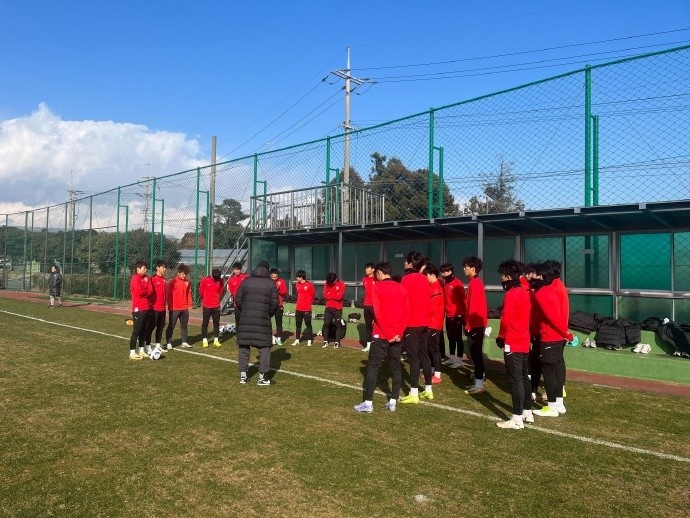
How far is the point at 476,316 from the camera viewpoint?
785cm

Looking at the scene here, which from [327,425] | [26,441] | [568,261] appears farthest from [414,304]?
[568,261]

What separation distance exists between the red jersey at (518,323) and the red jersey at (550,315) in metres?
0.39

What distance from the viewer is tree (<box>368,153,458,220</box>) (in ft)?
44.1

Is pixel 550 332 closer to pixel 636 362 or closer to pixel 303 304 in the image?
pixel 636 362

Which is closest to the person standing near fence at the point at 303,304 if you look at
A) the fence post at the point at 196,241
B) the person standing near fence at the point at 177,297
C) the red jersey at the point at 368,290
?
the red jersey at the point at 368,290

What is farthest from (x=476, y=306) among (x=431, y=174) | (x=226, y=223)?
(x=226, y=223)

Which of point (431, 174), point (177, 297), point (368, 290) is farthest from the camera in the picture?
point (431, 174)

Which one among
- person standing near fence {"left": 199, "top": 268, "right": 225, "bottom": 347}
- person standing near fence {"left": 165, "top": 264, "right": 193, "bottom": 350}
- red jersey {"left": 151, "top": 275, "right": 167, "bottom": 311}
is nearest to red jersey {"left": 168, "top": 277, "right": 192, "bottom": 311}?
person standing near fence {"left": 165, "top": 264, "right": 193, "bottom": 350}

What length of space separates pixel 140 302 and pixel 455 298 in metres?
5.90

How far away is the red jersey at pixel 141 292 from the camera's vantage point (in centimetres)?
980

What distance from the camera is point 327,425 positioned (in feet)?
19.3

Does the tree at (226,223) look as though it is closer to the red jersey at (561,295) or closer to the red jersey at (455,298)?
the red jersey at (455,298)

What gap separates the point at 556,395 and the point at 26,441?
6044mm

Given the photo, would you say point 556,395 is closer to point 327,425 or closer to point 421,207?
point 327,425
